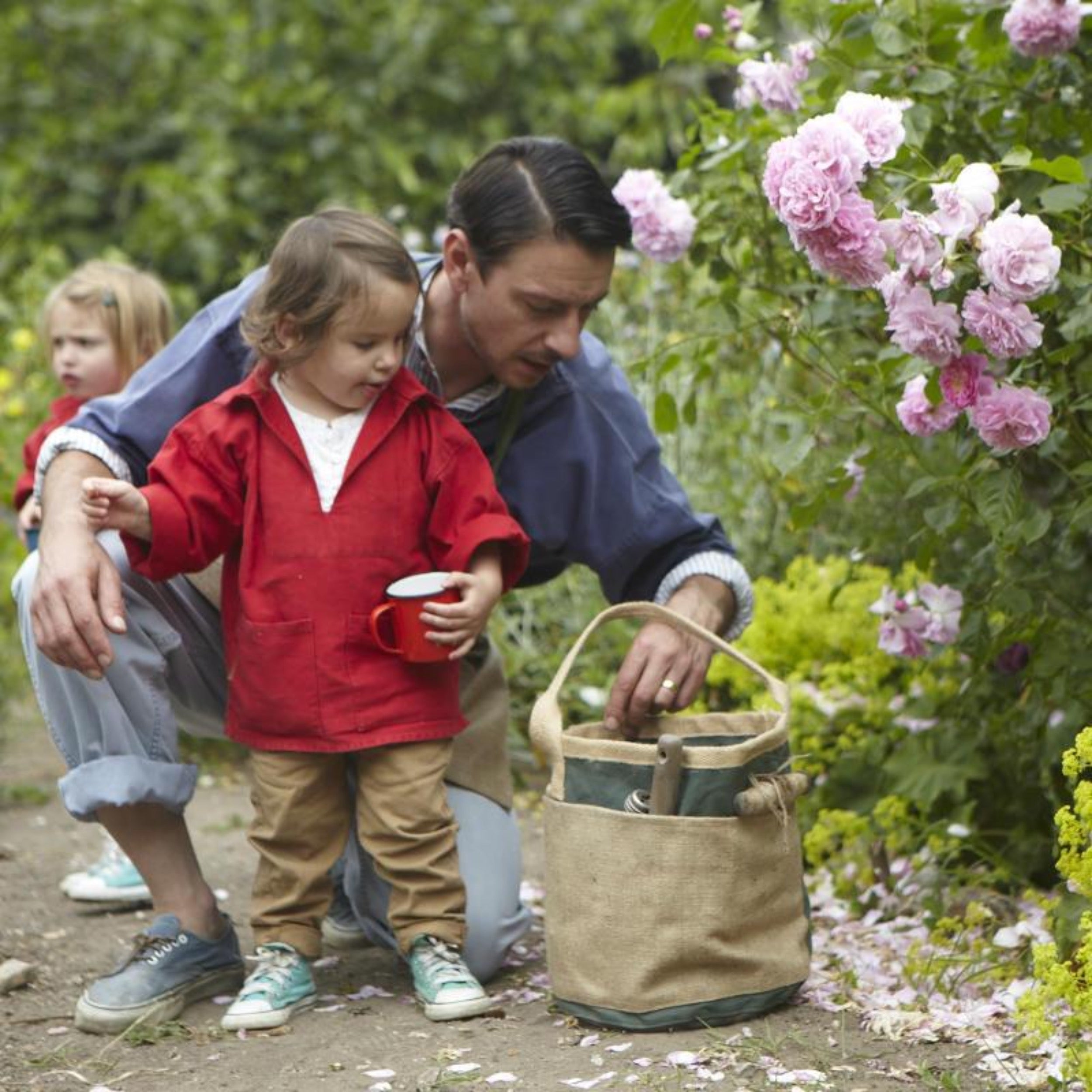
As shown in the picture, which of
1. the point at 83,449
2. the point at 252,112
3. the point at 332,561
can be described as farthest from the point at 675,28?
the point at 252,112

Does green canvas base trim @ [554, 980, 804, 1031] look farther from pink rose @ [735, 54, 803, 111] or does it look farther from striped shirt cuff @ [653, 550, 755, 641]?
pink rose @ [735, 54, 803, 111]

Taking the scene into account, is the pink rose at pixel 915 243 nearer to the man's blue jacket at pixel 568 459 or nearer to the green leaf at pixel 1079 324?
the green leaf at pixel 1079 324

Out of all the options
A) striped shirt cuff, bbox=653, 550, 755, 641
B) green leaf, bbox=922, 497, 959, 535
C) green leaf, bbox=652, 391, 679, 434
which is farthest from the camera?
green leaf, bbox=652, 391, 679, 434

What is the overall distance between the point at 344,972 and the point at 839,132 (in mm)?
1605

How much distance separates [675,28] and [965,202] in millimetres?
827

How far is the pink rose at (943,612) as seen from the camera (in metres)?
2.94

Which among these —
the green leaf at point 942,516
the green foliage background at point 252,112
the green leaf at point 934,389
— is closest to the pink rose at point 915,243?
the green leaf at point 934,389

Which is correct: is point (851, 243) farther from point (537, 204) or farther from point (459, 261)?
point (459, 261)

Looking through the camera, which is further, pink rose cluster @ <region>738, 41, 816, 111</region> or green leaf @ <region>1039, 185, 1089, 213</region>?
pink rose cluster @ <region>738, 41, 816, 111</region>

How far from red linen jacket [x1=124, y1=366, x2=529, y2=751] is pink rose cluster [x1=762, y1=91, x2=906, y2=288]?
67 centimetres

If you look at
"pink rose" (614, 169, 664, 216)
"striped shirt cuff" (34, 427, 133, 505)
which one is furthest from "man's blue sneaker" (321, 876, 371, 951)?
"pink rose" (614, 169, 664, 216)

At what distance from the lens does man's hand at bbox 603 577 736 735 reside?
106 inches

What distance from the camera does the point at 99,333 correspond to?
156 inches

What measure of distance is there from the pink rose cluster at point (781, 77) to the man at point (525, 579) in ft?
0.96
